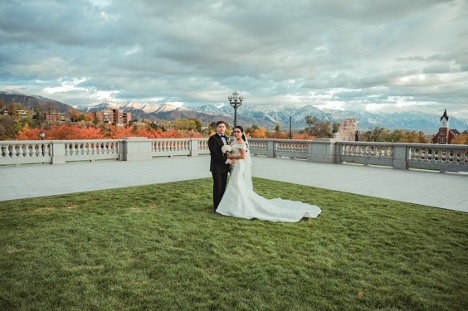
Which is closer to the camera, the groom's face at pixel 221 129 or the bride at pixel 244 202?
the bride at pixel 244 202

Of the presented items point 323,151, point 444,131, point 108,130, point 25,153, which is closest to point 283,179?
point 323,151

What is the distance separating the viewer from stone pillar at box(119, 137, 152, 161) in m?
18.6

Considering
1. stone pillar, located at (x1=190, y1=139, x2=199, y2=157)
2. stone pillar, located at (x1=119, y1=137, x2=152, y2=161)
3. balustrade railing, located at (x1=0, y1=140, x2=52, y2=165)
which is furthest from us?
stone pillar, located at (x1=190, y1=139, x2=199, y2=157)

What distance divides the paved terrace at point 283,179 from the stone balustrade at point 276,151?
0.75m

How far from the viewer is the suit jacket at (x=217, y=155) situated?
738 centimetres

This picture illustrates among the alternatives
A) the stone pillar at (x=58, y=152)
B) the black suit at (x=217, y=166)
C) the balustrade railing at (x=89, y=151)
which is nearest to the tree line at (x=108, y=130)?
the balustrade railing at (x=89, y=151)

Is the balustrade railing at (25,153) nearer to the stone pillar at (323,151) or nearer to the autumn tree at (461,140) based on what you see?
the stone pillar at (323,151)

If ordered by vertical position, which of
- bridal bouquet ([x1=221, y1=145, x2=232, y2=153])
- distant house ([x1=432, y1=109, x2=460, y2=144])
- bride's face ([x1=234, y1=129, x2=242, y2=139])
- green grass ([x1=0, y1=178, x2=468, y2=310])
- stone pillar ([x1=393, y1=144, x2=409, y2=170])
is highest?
distant house ([x1=432, y1=109, x2=460, y2=144])

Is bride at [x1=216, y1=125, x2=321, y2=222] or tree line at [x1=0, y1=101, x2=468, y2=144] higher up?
tree line at [x1=0, y1=101, x2=468, y2=144]

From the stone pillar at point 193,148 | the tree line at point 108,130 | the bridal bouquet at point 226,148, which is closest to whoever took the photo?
the bridal bouquet at point 226,148

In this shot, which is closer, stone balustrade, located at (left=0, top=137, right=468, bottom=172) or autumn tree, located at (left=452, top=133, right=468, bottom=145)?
stone balustrade, located at (left=0, top=137, right=468, bottom=172)

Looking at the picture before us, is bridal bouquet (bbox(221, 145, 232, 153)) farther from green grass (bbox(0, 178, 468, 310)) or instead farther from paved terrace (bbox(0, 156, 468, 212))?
paved terrace (bbox(0, 156, 468, 212))

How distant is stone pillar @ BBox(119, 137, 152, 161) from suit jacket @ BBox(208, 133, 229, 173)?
488 inches

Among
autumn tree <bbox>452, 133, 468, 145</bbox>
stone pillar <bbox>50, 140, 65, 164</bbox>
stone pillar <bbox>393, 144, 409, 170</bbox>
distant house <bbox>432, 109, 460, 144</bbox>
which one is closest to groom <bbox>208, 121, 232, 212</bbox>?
stone pillar <bbox>393, 144, 409, 170</bbox>
